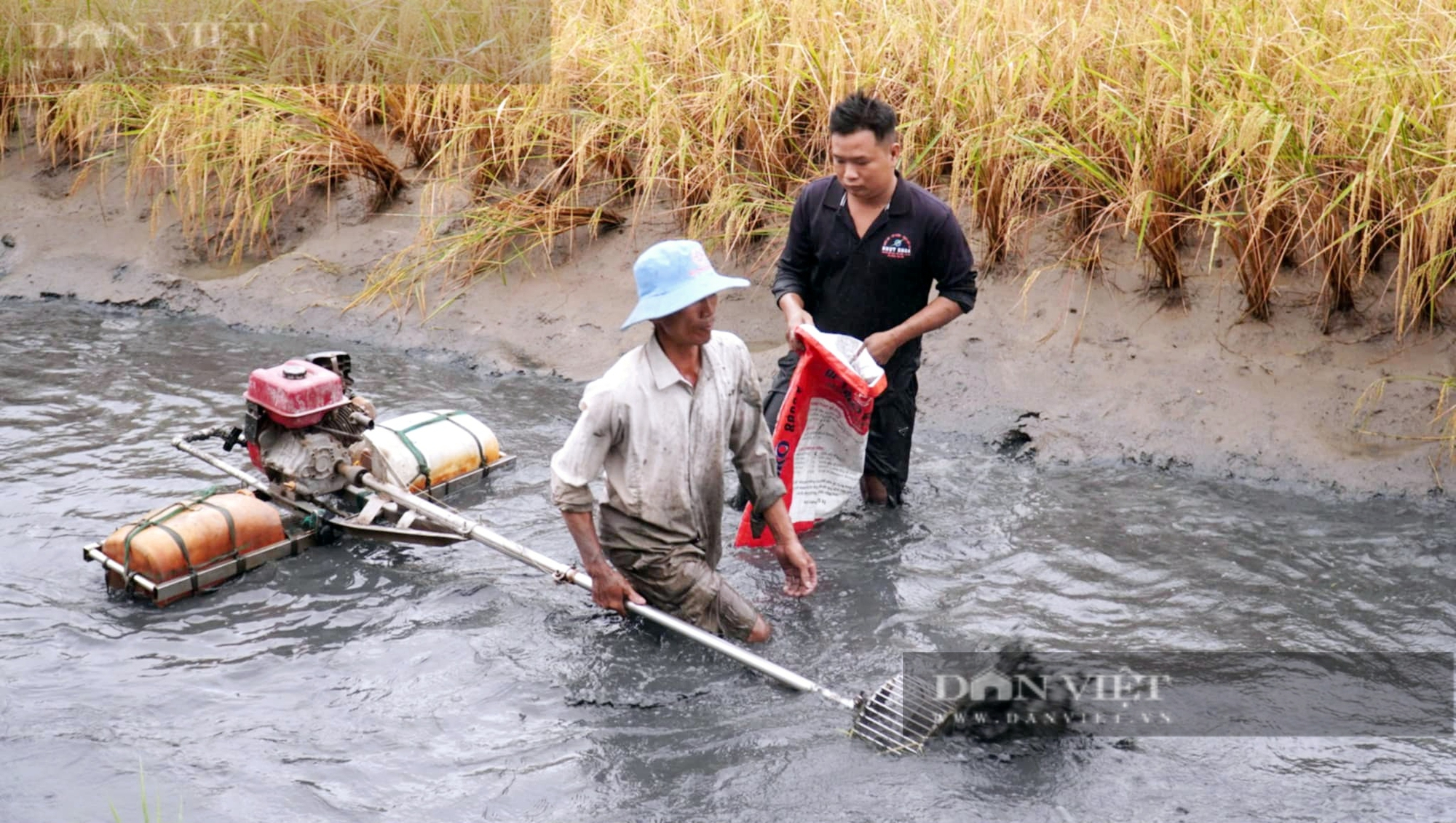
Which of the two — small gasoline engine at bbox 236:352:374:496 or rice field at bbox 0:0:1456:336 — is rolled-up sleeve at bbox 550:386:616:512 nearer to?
small gasoline engine at bbox 236:352:374:496

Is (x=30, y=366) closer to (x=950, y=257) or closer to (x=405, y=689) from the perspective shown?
(x=405, y=689)

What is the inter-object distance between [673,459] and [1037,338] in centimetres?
323

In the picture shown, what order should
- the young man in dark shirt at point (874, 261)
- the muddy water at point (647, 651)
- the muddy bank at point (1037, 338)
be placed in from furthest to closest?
the muddy bank at point (1037, 338), the young man in dark shirt at point (874, 261), the muddy water at point (647, 651)

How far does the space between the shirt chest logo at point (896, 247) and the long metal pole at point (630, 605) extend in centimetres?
173

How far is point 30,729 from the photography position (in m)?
4.32

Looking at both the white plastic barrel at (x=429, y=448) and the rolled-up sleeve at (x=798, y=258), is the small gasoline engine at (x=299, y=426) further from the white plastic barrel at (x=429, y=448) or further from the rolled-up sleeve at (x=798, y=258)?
the rolled-up sleeve at (x=798, y=258)

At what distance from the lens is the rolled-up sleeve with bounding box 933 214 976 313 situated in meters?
5.37

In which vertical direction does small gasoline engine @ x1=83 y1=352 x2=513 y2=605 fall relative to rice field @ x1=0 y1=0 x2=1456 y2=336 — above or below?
below

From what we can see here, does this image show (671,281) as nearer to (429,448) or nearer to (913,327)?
(913,327)

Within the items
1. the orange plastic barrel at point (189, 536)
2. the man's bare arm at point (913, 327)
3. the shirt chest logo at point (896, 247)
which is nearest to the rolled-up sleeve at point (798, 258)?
the shirt chest logo at point (896, 247)

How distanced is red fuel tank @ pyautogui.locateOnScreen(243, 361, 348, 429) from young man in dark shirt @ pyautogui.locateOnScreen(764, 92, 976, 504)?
70.6 inches

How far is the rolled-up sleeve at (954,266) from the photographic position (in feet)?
17.6

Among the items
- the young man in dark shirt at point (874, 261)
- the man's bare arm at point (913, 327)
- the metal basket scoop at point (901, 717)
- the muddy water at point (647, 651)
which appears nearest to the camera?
the muddy water at point (647, 651)

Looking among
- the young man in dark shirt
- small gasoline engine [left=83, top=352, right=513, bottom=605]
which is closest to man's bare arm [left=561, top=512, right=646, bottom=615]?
small gasoline engine [left=83, top=352, right=513, bottom=605]
